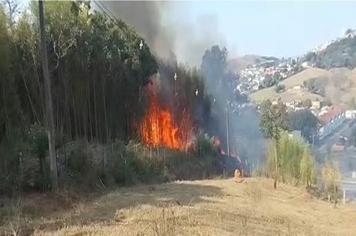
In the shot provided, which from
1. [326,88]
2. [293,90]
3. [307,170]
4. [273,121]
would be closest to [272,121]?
[273,121]

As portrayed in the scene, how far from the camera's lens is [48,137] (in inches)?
805

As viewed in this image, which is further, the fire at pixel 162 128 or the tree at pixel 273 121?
the fire at pixel 162 128

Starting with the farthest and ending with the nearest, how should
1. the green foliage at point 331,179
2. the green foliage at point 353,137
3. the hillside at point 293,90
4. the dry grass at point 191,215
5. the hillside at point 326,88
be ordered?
the hillside at point 293,90 → the hillside at point 326,88 → the green foliage at point 353,137 → the green foliage at point 331,179 → the dry grass at point 191,215

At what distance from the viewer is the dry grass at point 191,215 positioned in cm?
1323

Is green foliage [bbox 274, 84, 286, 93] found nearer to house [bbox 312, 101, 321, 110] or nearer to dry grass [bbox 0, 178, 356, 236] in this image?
house [bbox 312, 101, 321, 110]


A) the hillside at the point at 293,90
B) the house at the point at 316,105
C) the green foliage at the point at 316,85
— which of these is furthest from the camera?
the green foliage at the point at 316,85

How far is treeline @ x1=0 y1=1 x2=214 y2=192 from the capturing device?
2097 centimetres

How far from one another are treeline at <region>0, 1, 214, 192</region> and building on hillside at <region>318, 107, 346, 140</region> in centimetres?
4169

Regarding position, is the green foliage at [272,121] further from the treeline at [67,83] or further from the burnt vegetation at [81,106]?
the treeline at [67,83]

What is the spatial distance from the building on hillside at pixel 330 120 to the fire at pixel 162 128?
97.5 ft

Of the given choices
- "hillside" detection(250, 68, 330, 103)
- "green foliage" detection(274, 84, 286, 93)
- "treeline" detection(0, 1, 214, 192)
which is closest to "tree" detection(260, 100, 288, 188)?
"treeline" detection(0, 1, 214, 192)

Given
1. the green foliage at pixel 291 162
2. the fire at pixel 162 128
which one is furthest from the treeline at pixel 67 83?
the green foliage at pixel 291 162

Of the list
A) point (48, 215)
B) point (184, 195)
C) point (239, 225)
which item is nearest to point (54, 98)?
point (184, 195)

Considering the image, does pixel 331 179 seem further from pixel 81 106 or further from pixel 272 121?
pixel 81 106
